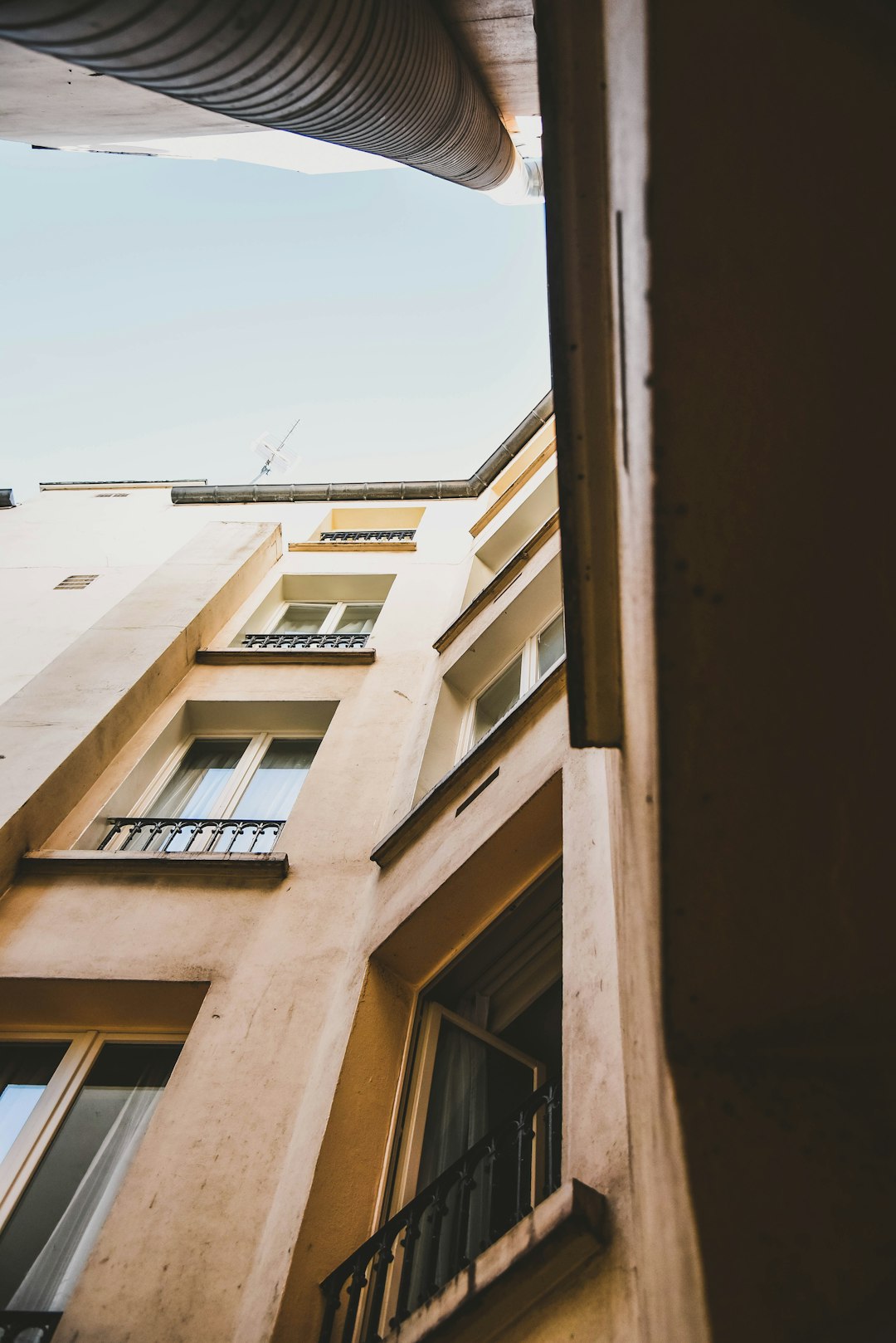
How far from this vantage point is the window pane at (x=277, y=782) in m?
7.19

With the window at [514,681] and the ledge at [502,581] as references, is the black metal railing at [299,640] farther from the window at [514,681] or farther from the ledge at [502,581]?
the window at [514,681]

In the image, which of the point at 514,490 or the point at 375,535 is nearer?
the point at 514,490

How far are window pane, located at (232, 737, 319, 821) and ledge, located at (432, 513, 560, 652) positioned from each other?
2086 mm

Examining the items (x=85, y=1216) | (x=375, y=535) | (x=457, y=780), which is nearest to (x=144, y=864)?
(x=85, y=1216)

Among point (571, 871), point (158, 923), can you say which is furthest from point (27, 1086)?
point (571, 871)

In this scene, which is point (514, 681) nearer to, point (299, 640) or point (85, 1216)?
point (299, 640)

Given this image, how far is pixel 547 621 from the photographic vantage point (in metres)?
7.64

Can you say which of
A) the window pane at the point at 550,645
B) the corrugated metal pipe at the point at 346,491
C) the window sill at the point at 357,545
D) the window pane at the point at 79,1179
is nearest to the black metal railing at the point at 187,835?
the window pane at the point at 79,1179

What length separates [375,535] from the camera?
45.8 ft

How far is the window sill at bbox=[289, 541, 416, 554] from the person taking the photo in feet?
40.8

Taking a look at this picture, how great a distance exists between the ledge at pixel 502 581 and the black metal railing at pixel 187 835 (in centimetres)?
317

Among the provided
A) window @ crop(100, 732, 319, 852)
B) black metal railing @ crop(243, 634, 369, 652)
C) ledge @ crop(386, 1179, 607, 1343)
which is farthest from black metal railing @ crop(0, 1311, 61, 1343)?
black metal railing @ crop(243, 634, 369, 652)

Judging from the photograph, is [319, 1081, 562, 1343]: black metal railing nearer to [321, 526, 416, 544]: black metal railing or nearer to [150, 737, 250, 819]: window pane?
[150, 737, 250, 819]: window pane

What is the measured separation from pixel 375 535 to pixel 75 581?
211 inches
